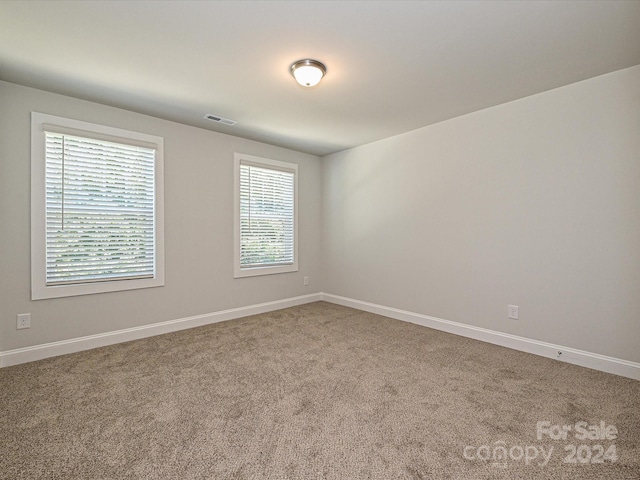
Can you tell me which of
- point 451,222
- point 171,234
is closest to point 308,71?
point 451,222

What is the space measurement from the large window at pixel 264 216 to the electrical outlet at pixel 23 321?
81.9 inches

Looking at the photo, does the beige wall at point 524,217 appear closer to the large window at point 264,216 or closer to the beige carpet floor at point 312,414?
the beige carpet floor at point 312,414

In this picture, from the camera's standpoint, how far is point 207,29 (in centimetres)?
199

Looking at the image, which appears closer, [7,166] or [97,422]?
[97,422]

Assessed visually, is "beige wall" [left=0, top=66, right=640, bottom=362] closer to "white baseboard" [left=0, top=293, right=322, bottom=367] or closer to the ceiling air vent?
"white baseboard" [left=0, top=293, right=322, bottom=367]

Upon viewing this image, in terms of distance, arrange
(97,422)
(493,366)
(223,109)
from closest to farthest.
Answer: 1. (97,422)
2. (493,366)
3. (223,109)

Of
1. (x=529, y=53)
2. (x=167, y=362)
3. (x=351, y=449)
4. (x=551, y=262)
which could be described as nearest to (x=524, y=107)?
(x=529, y=53)

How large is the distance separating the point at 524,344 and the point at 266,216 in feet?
11.5

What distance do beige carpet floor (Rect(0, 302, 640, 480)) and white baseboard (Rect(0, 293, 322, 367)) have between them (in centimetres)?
11

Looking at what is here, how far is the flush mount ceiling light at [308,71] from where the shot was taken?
235 centimetres

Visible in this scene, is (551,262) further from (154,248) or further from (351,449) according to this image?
(154,248)

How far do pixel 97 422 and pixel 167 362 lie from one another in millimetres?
890

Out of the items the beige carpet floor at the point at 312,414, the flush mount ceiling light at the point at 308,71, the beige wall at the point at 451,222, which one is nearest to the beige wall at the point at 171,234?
the beige wall at the point at 451,222

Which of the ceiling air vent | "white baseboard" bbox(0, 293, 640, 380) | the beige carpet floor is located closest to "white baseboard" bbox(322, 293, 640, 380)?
"white baseboard" bbox(0, 293, 640, 380)
